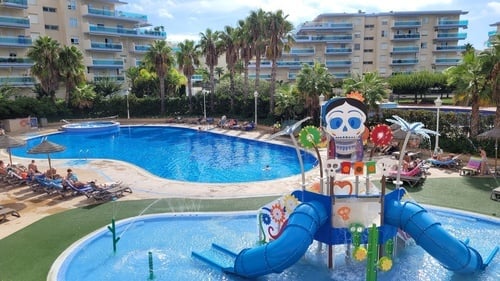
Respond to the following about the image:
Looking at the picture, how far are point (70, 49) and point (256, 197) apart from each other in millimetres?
33927

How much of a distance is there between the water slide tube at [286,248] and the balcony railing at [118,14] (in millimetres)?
58955

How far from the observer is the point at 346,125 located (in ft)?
36.0

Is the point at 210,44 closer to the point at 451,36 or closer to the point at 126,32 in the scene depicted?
the point at 126,32

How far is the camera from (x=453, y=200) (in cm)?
1563

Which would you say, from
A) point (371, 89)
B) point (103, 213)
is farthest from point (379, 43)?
point (103, 213)

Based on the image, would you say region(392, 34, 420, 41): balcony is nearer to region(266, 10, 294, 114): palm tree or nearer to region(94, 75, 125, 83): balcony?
region(266, 10, 294, 114): palm tree

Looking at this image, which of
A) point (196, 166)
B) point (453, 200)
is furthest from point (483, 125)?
point (196, 166)

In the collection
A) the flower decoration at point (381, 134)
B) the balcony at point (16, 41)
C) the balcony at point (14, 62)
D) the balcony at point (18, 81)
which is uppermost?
the balcony at point (16, 41)

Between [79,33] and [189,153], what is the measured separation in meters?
41.0

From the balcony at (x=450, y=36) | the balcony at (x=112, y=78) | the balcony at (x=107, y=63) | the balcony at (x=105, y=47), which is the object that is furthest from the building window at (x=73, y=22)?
the balcony at (x=450, y=36)

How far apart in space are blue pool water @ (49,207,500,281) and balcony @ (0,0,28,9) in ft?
159

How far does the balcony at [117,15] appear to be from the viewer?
59469 millimetres

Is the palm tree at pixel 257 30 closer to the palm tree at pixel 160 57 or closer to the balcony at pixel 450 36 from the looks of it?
the palm tree at pixel 160 57

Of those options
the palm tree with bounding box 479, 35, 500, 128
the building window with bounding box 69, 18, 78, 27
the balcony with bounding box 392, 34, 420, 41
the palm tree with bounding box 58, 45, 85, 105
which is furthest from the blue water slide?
the balcony with bounding box 392, 34, 420, 41
